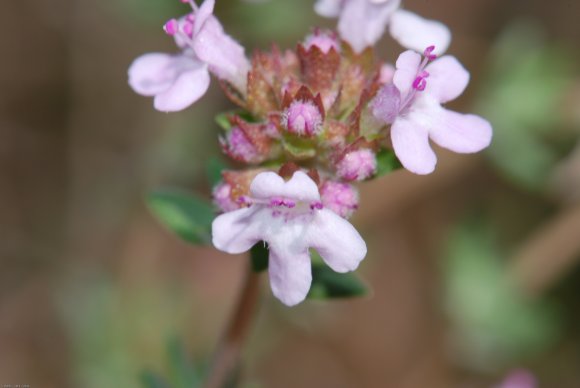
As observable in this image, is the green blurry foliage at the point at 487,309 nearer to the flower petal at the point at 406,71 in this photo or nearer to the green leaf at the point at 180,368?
the green leaf at the point at 180,368

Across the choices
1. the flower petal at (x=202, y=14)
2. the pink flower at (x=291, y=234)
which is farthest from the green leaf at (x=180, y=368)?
the flower petal at (x=202, y=14)

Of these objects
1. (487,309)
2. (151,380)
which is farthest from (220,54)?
(487,309)

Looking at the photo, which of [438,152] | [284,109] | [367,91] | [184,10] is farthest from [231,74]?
[438,152]

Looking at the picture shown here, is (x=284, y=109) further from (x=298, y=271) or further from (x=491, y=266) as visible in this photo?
(x=491, y=266)

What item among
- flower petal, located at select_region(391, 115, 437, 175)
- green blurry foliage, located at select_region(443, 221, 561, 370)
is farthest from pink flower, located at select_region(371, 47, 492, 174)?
green blurry foliage, located at select_region(443, 221, 561, 370)

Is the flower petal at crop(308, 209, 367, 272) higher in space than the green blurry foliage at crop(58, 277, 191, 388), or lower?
higher

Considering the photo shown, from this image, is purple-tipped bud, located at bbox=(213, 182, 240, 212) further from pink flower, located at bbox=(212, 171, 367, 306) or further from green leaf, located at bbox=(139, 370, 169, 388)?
green leaf, located at bbox=(139, 370, 169, 388)

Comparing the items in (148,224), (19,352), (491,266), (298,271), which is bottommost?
(19,352)
